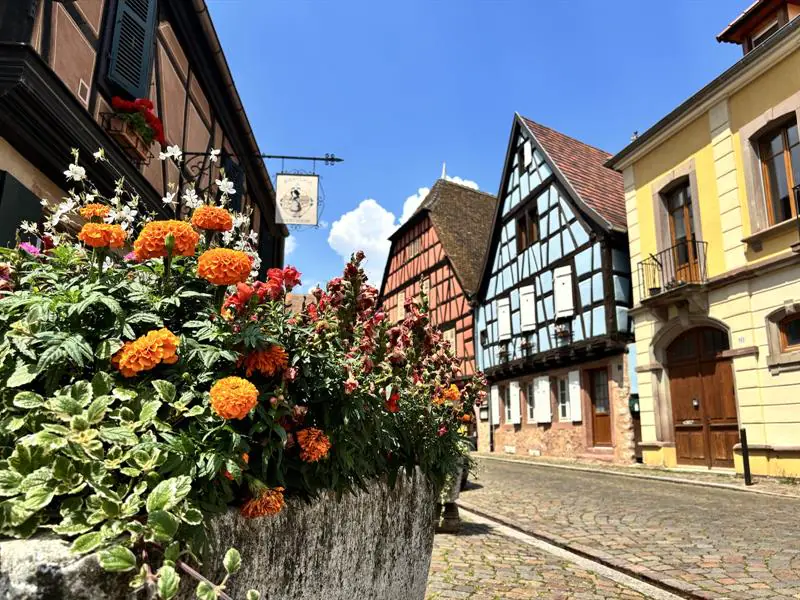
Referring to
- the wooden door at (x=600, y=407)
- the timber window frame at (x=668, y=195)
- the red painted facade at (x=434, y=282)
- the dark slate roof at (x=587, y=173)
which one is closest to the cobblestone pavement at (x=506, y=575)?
the timber window frame at (x=668, y=195)

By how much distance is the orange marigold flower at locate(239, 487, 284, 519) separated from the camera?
1531 millimetres

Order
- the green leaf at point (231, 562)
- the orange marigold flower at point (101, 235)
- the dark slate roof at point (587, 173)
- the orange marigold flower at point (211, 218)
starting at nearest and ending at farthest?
the green leaf at point (231, 562) → the orange marigold flower at point (101, 235) → the orange marigold flower at point (211, 218) → the dark slate roof at point (587, 173)

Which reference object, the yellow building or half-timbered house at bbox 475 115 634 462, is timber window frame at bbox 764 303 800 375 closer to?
the yellow building

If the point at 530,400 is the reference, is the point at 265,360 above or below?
below

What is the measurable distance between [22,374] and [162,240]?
0.50 meters

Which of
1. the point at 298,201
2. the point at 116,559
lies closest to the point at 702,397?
the point at 298,201

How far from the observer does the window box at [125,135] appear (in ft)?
18.0

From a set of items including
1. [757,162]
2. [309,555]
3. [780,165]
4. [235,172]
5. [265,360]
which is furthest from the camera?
[757,162]

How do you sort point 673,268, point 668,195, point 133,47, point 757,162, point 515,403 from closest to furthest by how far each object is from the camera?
1. point 133,47
2. point 757,162
3. point 673,268
4. point 668,195
5. point 515,403

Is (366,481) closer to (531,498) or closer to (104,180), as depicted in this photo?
(104,180)

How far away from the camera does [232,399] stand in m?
1.41

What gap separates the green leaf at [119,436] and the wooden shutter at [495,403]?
20.2m

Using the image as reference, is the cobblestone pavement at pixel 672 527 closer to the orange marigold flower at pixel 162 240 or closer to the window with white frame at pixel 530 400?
the orange marigold flower at pixel 162 240

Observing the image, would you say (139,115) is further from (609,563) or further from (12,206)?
(609,563)
